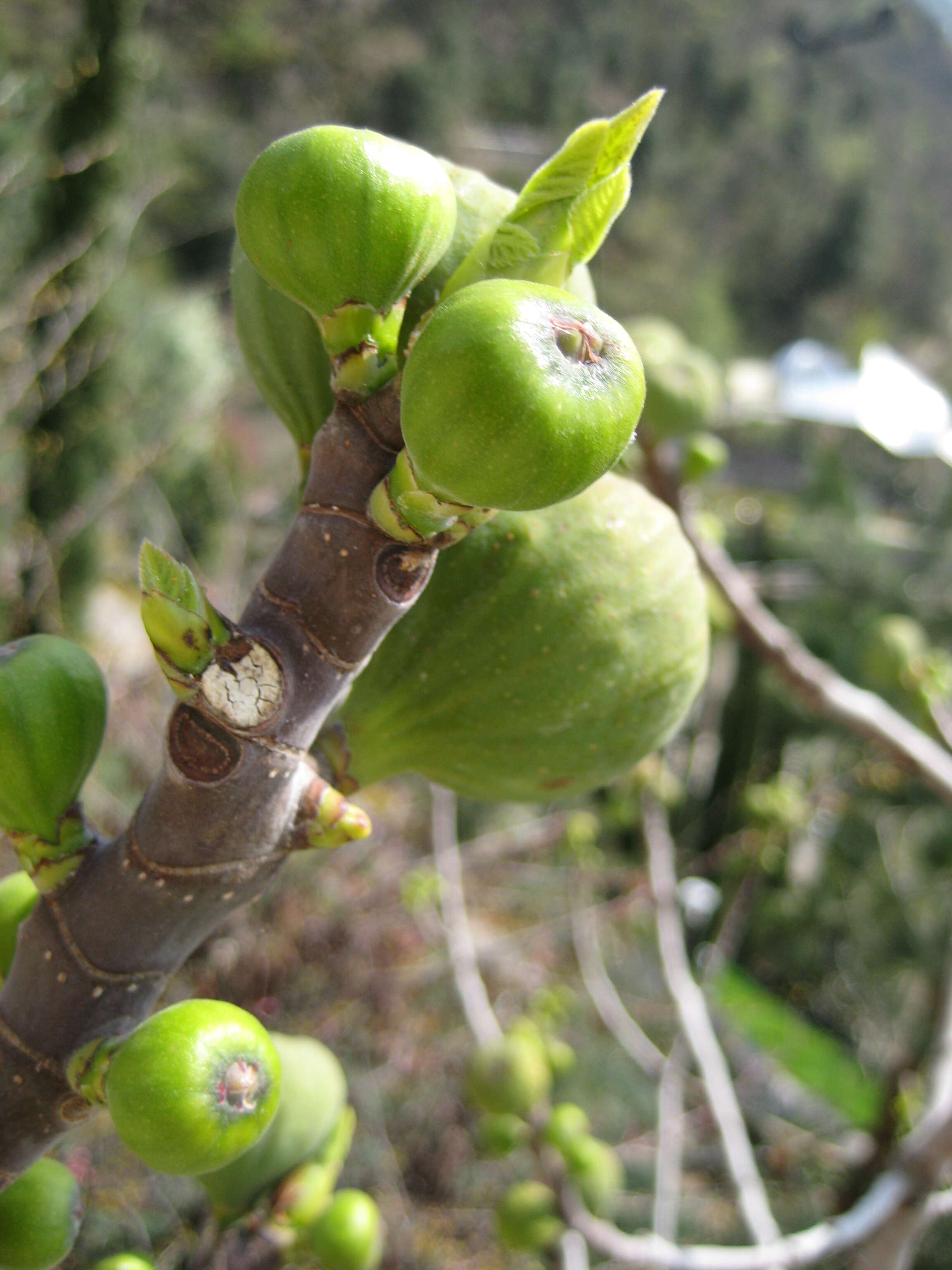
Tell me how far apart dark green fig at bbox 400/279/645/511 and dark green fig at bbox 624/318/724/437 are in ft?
3.17

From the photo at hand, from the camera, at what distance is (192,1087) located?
382 mm

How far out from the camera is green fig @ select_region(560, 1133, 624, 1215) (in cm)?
138

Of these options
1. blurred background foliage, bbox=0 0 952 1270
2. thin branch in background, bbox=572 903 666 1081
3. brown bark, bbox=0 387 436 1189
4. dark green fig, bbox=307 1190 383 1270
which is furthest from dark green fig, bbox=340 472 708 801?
thin branch in background, bbox=572 903 666 1081

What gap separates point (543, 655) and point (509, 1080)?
121 centimetres

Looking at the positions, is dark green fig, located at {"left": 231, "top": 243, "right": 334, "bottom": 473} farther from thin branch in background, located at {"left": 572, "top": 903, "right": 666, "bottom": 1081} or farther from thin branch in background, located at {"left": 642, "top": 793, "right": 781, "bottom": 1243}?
thin branch in background, located at {"left": 572, "top": 903, "right": 666, "bottom": 1081}

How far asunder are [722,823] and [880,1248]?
690 cm

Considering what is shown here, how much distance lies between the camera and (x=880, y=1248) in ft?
4.04

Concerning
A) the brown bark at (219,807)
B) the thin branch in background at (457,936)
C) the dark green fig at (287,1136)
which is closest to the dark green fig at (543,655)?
the brown bark at (219,807)

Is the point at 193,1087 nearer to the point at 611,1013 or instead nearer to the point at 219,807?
the point at 219,807

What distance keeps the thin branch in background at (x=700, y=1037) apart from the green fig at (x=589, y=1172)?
211 mm

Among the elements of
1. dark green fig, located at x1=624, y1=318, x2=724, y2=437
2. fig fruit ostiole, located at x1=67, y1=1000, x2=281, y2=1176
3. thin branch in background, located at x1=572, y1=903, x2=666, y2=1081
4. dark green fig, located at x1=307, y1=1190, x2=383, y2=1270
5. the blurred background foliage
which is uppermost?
fig fruit ostiole, located at x1=67, y1=1000, x2=281, y2=1176

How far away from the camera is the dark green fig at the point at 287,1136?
0.73 m

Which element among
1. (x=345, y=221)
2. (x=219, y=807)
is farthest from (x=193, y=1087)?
(x=345, y=221)

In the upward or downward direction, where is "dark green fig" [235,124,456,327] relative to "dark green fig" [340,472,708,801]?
upward
